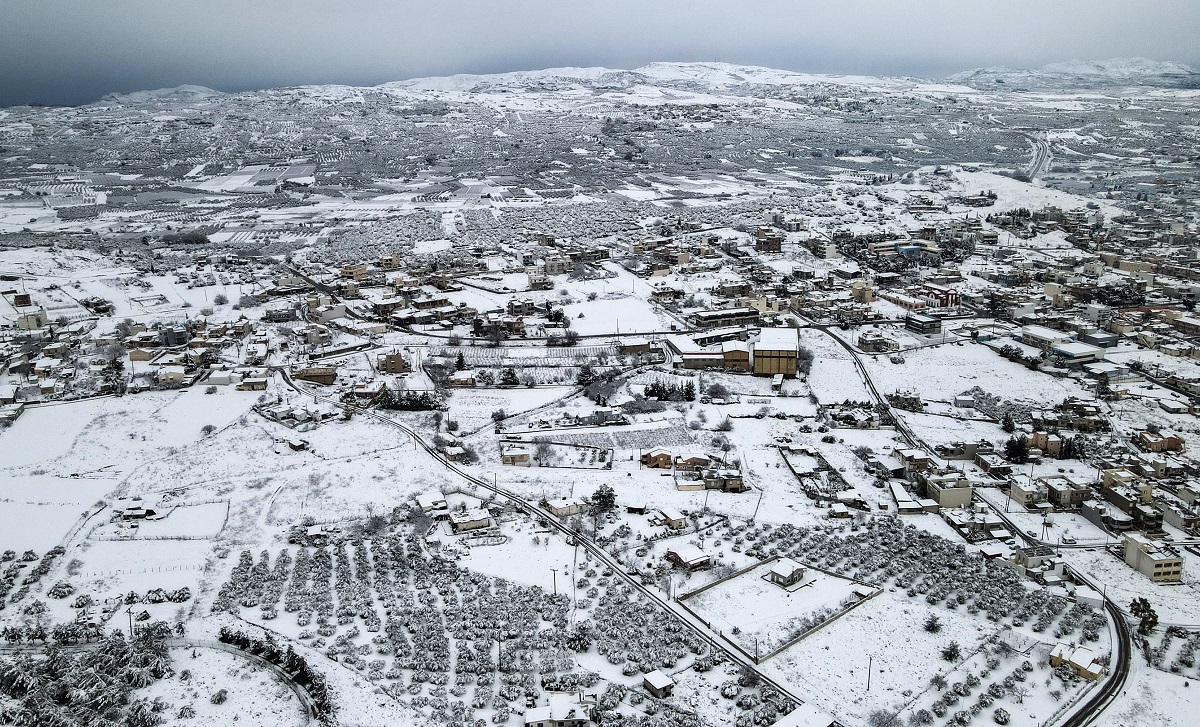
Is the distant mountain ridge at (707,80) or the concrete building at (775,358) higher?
the distant mountain ridge at (707,80)

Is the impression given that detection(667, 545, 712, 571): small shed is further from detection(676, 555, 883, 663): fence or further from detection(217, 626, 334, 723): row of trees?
detection(217, 626, 334, 723): row of trees

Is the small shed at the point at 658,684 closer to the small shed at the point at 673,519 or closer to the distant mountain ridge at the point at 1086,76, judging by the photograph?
the small shed at the point at 673,519

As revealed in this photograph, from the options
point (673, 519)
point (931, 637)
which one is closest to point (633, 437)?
point (673, 519)

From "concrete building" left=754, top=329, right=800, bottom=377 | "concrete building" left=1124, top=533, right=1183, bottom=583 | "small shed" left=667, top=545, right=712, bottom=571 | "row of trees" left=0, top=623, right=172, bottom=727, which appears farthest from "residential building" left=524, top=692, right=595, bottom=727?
"concrete building" left=754, top=329, right=800, bottom=377

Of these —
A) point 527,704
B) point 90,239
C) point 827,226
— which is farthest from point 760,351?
point 90,239

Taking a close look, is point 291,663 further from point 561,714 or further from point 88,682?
point 561,714

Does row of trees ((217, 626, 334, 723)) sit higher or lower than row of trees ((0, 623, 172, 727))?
lower

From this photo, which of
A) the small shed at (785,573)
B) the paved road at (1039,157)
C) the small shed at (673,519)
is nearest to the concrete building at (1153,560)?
the small shed at (785,573)

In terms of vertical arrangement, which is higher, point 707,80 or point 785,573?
point 707,80
